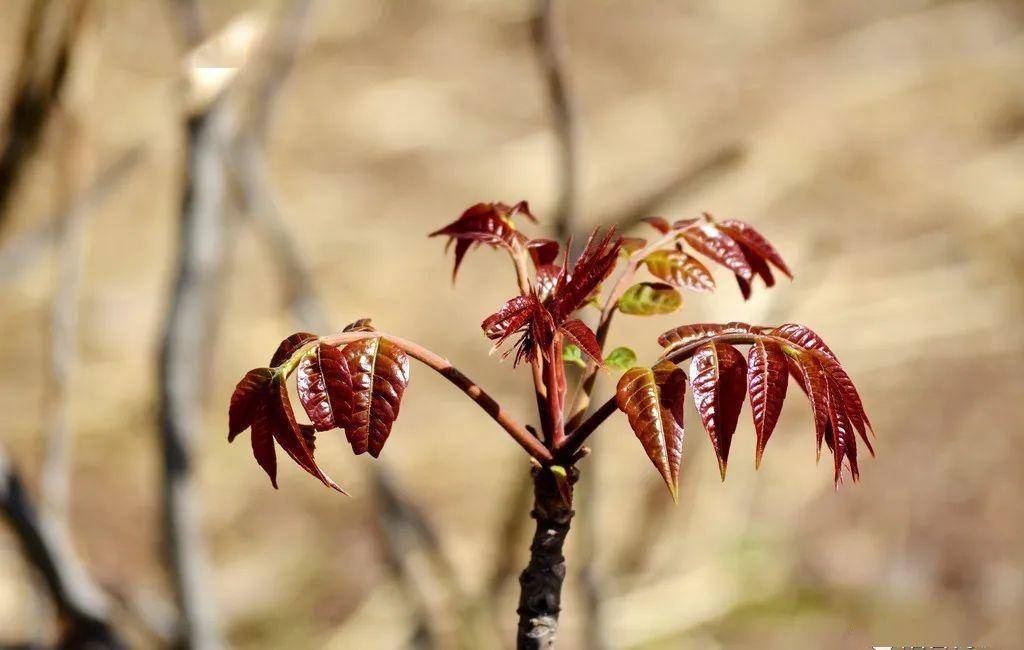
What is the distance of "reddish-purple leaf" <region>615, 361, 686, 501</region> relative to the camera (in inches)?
15.4

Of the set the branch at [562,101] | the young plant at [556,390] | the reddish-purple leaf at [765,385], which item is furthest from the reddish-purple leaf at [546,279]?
the branch at [562,101]

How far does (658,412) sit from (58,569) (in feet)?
2.81

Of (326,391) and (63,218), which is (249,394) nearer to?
(326,391)

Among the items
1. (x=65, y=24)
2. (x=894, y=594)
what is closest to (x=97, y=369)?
(x=65, y=24)

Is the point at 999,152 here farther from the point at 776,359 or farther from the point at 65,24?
the point at 776,359

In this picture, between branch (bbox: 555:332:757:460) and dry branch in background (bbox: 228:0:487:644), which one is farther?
dry branch in background (bbox: 228:0:487:644)

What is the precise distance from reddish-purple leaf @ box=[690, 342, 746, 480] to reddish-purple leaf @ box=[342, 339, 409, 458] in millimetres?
123

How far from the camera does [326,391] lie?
400mm

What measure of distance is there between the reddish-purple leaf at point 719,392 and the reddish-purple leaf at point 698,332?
2 centimetres

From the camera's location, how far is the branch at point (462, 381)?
0.41 metres

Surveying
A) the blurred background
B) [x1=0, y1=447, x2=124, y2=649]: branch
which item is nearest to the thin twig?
the blurred background

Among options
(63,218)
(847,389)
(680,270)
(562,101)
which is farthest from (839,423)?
(63,218)

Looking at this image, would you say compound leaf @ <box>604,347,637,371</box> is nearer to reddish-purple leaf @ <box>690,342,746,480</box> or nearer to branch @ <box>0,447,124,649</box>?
reddish-purple leaf @ <box>690,342,746,480</box>

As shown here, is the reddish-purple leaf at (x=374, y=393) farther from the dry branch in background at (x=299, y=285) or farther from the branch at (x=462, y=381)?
the dry branch in background at (x=299, y=285)
